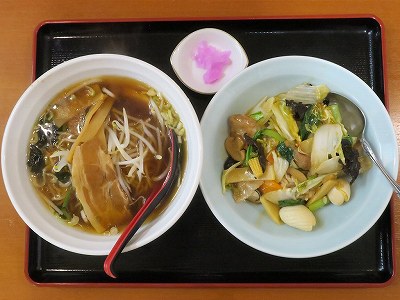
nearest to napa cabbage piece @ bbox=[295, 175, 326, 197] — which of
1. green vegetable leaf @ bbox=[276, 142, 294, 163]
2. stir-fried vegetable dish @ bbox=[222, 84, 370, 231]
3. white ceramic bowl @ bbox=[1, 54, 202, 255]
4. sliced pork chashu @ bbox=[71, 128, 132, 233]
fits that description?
stir-fried vegetable dish @ bbox=[222, 84, 370, 231]

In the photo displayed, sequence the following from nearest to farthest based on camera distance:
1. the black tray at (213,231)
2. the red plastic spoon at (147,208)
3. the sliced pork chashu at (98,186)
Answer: the red plastic spoon at (147,208), the sliced pork chashu at (98,186), the black tray at (213,231)

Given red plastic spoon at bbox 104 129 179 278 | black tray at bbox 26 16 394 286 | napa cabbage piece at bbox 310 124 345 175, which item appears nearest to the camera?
red plastic spoon at bbox 104 129 179 278

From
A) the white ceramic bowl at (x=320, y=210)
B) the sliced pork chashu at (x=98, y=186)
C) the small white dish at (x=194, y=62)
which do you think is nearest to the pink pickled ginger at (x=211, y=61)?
the small white dish at (x=194, y=62)

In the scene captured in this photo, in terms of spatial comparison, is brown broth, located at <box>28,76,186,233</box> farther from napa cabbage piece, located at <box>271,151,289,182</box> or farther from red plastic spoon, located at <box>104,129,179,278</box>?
napa cabbage piece, located at <box>271,151,289,182</box>

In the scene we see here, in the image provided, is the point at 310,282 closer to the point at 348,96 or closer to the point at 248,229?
the point at 248,229

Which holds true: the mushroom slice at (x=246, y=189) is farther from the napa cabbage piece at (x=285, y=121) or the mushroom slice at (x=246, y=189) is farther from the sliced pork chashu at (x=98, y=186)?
the sliced pork chashu at (x=98, y=186)

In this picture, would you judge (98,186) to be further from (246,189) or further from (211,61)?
(211,61)
